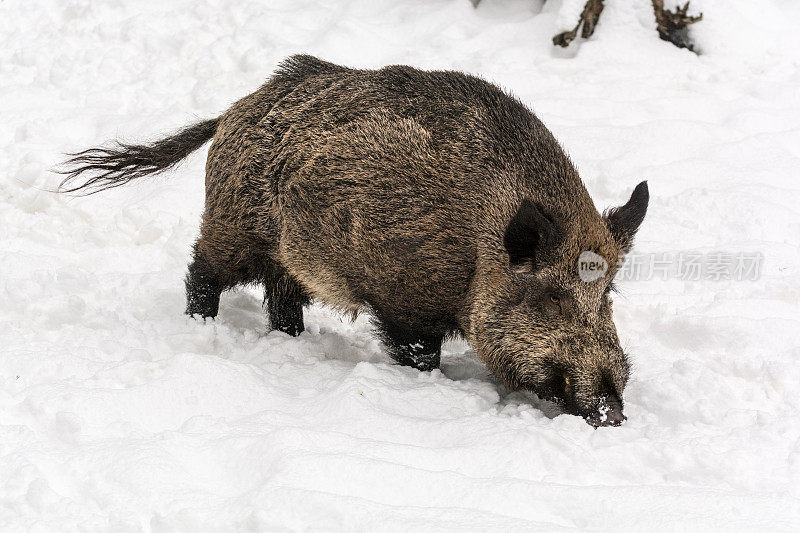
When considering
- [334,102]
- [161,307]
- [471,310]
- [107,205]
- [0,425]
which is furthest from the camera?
[107,205]

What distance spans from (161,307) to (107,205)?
1608 millimetres

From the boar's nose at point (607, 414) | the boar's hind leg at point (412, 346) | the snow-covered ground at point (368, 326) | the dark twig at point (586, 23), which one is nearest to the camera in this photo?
the snow-covered ground at point (368, 326)

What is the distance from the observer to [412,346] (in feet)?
14.2

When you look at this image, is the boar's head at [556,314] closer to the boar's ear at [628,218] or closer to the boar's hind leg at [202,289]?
the boar's ear at [628,218]

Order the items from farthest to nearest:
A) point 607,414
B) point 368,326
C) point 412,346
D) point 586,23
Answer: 1. point 586,23
2. point 368,326
3. point 412,346
4. point 607,414

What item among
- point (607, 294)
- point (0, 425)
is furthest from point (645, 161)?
point (0, 425)

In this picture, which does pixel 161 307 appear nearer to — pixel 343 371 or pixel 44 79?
pixel 343 371

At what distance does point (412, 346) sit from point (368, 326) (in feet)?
3.07

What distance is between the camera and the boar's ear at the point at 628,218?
413 cm

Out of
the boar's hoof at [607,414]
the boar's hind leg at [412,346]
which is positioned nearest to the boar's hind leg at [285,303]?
the boar's hind leg at [412,346]

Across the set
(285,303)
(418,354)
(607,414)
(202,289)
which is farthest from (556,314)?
(202,289)

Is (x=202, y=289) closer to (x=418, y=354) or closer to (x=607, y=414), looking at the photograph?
(x=418, y=354)

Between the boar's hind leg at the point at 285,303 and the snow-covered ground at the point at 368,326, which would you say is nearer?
the snow-covered ground at the point at 368,326

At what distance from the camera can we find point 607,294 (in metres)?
3.93
